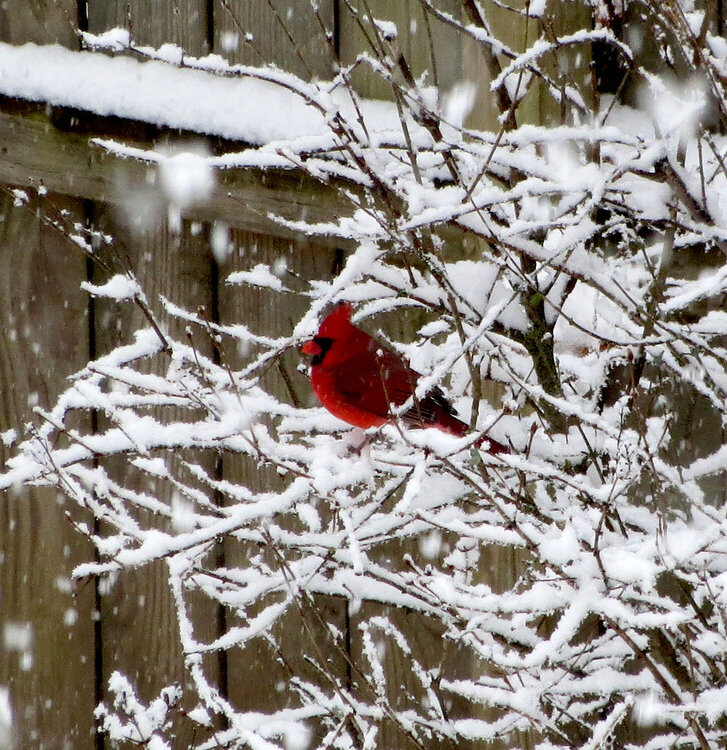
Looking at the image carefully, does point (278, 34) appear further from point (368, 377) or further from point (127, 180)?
point (368, 377)

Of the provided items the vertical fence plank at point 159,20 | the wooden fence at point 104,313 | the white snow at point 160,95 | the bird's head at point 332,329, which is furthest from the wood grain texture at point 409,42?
the bird's head at point 332,329

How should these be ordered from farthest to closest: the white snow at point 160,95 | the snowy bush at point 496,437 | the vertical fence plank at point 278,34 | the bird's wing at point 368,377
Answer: the vertical fence plank at point 278,34
the bird's wing at point 368,377
the white snow at point 160,95
the snowy bush at point 496,437

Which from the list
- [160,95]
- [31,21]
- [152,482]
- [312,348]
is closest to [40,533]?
[152,482]

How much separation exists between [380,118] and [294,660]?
46.7 inches

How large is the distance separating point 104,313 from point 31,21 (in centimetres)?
62

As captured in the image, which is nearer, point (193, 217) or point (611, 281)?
point (611, 281)

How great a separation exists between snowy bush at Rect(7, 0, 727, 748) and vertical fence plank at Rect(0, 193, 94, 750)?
14 cm

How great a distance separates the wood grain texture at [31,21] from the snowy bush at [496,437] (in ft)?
2.16

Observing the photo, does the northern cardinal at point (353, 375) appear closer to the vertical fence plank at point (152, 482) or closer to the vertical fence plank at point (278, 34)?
the vertical fence plank at point (152, 482)

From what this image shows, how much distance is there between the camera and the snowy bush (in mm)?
1407

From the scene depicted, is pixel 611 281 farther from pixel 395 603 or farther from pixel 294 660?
pixel 294 660

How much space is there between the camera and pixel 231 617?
2.28m

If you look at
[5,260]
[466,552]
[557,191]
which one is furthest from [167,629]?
[557,191]

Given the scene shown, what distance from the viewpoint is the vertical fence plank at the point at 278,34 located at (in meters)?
2.24
